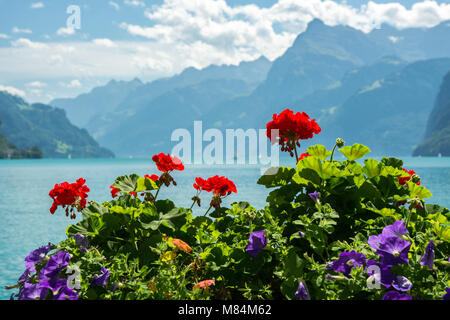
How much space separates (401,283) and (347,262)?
25 cm

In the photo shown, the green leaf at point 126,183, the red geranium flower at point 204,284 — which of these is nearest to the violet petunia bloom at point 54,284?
the red geranium flower at point 204,284

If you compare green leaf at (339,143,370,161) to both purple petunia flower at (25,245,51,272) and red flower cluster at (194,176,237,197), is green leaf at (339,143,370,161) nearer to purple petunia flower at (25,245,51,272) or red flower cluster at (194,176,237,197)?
red flower cluster at (194,176,237,197)

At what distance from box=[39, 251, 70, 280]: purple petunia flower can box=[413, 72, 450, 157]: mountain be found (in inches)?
6887

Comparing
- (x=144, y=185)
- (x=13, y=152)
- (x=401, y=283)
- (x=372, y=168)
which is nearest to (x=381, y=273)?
(x=401, y=283)

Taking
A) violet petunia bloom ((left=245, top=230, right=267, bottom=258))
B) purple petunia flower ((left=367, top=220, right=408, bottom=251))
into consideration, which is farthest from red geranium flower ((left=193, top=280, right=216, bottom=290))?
purple petunia flower ((left=367, top=220, right=408, bottom=251))

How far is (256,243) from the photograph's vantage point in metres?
2.10

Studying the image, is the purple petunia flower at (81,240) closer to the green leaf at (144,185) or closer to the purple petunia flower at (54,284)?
the purple petunia flower at (54,284)

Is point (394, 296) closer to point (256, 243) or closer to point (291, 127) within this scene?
point (256, 243)

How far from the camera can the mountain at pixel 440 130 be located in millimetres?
156875

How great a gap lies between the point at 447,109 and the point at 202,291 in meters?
192

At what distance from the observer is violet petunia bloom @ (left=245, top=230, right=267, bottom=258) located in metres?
2.09

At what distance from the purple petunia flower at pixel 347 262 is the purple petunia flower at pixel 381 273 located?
5 cm
